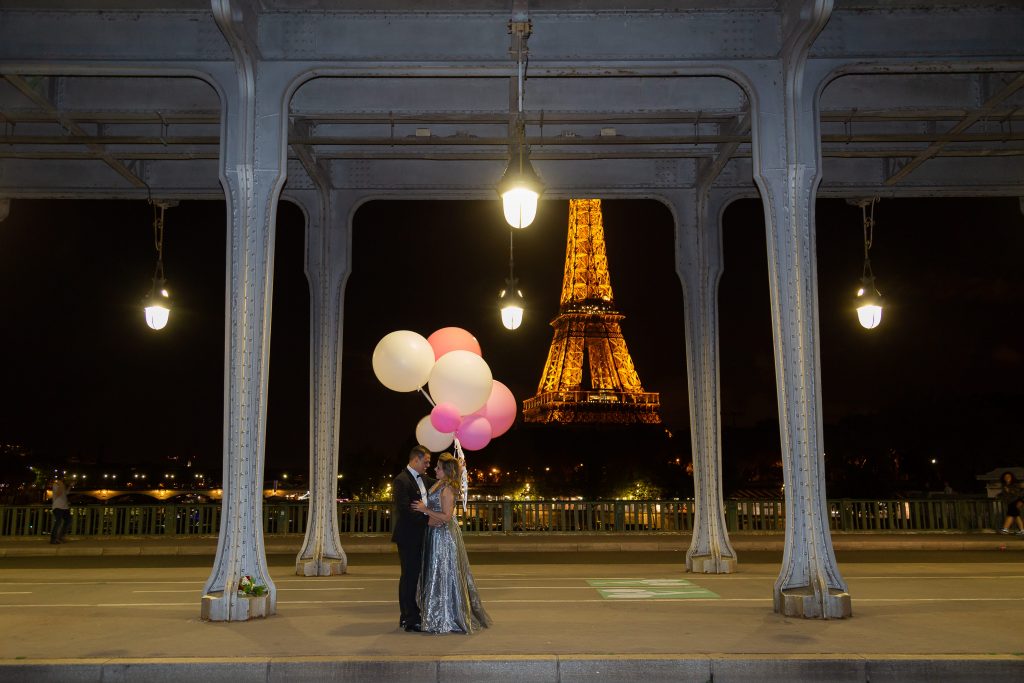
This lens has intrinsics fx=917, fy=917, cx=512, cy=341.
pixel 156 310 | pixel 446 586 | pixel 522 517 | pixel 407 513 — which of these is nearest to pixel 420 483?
pixel 407 513

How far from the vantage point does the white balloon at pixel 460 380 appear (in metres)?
10.3

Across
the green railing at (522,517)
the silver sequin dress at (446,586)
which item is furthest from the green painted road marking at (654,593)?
the green railing at (522,517)

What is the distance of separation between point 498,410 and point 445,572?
2.58 meters

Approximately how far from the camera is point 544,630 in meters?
9.48

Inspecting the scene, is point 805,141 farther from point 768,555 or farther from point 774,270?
point 768,555

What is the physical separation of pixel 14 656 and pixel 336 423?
8.00m

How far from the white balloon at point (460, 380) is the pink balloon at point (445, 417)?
63 mm

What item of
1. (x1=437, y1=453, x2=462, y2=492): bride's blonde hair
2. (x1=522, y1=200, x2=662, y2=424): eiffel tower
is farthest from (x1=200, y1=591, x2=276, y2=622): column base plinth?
(x1=522, y1=200, x2=662, y2=424): eiffel tower

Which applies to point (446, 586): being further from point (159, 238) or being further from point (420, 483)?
point (159, 238)

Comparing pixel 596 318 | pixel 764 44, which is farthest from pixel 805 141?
pixel 596 318

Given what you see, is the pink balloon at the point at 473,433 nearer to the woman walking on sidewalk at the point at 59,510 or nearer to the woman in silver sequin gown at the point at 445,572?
the woman in silver sequin gown at the point at 445,572

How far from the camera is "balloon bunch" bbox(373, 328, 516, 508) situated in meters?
10.4

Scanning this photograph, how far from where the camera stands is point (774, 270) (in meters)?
10.8

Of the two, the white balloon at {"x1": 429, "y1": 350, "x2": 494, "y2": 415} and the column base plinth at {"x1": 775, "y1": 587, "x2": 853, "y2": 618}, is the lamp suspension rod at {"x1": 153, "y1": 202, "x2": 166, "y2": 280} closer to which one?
the white balloon at {"x1": 429, "y1": 350, "x2": 494, "y2": 415}
